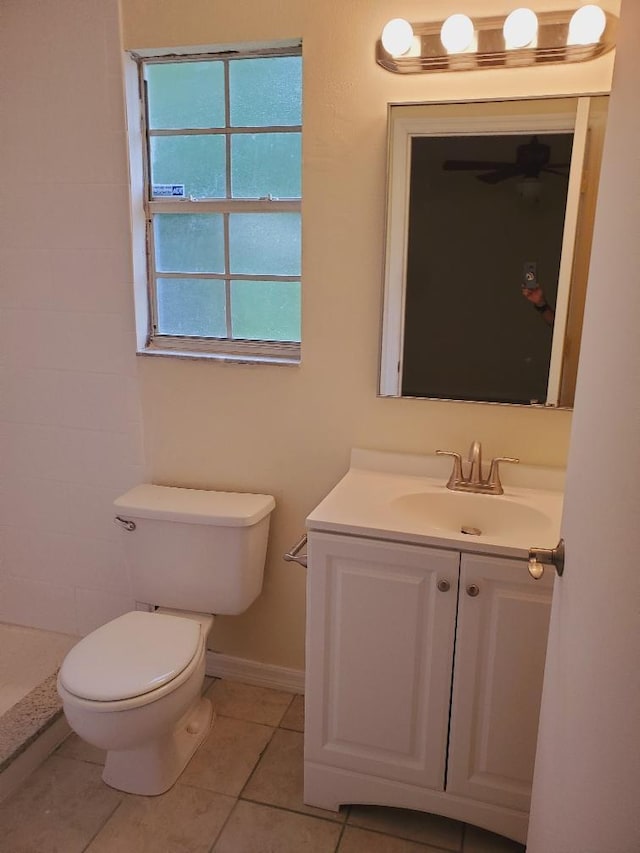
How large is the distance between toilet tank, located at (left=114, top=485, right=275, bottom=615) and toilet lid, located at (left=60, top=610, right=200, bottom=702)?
14 centimetres

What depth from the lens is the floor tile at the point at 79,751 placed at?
200cm

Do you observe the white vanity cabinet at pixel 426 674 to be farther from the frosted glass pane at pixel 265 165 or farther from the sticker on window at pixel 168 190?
the sticker on window at pixel 168 190

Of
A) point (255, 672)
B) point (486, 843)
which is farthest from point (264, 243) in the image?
point (486, 843)

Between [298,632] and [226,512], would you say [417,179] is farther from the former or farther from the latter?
[298,632]

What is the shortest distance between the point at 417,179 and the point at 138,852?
1893mm

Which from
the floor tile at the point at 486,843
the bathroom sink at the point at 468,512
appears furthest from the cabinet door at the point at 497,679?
the bathroom sink at the point at 468,512

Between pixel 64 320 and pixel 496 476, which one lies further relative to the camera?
pixel 64 320

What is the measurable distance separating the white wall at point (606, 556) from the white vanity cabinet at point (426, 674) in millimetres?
401

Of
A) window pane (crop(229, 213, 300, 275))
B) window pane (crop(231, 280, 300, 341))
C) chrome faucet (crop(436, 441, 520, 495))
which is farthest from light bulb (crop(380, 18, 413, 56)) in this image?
chrome faucet (crop(436, 441, 520, 495))

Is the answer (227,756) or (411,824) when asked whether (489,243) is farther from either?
(227,756)

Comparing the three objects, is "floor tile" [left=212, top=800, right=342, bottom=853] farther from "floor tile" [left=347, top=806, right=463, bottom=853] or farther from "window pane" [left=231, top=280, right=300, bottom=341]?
"window pane" [left=231, top=280, right=300, bottom=341]

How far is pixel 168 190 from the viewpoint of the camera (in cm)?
215

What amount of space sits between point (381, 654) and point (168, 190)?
5.08 feet

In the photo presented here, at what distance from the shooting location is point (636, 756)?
0.71m
